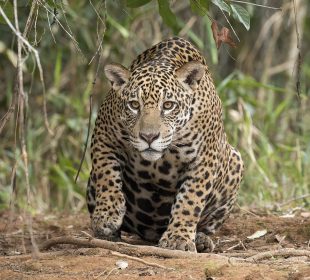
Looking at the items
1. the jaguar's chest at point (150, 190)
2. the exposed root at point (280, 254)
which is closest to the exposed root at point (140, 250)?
the exposed root at point (280, 254)

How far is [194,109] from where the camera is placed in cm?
705

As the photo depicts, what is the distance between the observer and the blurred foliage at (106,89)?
10586mm

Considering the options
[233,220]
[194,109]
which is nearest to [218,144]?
[194,109]

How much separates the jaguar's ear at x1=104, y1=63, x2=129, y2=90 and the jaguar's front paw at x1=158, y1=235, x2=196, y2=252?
1.26m

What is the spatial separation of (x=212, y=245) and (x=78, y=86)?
245 inches

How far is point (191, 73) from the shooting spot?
7.02m

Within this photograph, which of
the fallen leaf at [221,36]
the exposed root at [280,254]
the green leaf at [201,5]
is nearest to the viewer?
the fallen leaf at [221,36]

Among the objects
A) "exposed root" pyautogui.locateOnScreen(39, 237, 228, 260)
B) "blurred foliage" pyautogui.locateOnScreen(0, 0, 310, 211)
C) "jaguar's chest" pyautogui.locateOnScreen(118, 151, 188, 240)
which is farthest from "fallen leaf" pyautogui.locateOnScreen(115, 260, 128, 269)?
"blurred foliage" pyautogui.locateOnScreen(0, 0, 310, 211)

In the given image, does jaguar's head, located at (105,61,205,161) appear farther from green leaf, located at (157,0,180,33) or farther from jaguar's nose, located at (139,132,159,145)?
green leaf, located at (157,0,180,33)

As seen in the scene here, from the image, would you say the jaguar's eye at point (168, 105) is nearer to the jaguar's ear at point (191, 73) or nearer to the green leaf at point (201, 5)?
the jaguar's ear at point (191, 73)

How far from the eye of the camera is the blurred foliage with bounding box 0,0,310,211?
417 inches

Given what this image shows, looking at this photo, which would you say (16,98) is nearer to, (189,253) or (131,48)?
(189,253)

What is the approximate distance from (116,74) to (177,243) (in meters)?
1.41

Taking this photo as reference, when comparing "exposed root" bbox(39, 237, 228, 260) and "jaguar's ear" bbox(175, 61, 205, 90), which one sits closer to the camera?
"exposed root" bbox(39, 237, 228, 260)
